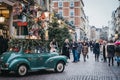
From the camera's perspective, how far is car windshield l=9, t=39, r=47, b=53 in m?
17.3

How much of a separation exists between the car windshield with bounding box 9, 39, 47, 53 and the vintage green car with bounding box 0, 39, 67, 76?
4.5 inches

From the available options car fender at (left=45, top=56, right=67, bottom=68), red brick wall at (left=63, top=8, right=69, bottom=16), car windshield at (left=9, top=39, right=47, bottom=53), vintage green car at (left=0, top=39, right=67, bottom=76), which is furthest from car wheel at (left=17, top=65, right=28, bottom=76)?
red brick wall at (left=63, top=8, right=69, bottom=16)

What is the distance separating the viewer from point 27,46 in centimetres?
1745

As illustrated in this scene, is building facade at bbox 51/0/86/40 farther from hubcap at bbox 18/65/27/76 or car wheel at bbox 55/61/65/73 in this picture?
hubcap at bbox 18/65/27/76

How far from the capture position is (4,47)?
2169 centimetres

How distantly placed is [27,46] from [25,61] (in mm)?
1031

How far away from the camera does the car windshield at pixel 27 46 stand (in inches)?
681

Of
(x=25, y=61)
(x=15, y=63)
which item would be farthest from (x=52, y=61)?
(x=15, y=63)

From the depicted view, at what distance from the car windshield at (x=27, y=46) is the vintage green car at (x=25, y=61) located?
0.11 metres

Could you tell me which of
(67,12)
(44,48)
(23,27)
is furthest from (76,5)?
(44,48)

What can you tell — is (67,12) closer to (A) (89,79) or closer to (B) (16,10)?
(B) (16,10)

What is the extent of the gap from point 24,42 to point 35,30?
41.5 ft

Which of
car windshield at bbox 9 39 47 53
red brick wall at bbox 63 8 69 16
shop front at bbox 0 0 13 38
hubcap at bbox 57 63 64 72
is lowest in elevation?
hubcap at bbox 57 63 64 72

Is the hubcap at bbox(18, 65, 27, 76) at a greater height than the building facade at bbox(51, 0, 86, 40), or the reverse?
the building facade at bbox(51, 0, 86, 40)
